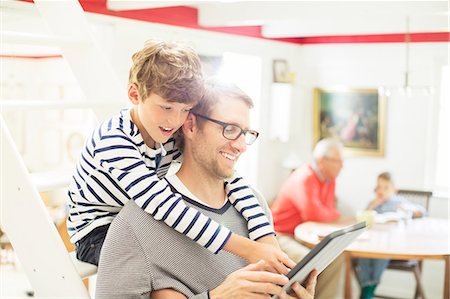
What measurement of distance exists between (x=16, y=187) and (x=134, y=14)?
2831mm

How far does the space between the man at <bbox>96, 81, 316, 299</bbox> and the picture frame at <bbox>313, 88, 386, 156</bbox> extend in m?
4.72

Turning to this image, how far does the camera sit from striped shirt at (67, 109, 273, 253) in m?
1.57

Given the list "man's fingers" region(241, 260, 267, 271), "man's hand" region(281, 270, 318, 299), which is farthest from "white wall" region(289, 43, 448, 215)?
"man's fingers" region(241, 260, 267, 271)

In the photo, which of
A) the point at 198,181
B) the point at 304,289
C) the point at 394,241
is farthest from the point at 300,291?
the point at 394,241

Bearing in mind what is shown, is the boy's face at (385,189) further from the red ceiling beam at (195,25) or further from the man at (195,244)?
the man at (195,244)

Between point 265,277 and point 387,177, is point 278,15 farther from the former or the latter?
point 265,277

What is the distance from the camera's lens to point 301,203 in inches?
193

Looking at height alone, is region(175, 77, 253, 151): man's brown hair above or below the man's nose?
above

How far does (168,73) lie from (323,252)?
0.57m

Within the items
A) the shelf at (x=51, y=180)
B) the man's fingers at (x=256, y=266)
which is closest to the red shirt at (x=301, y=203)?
the shelf at (x=51, y=180)

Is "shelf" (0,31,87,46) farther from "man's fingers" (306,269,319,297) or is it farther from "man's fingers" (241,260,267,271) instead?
"man's fingers" (306,269,319,297)

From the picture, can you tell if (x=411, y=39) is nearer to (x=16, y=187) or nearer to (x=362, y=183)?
(x=362, y=183)

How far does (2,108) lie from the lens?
162 centimetres

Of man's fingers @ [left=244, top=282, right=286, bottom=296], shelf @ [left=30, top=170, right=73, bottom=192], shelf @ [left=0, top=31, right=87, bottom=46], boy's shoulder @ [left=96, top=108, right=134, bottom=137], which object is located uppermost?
shelf @ [left=0, top=31, right=87, bottom=46]
